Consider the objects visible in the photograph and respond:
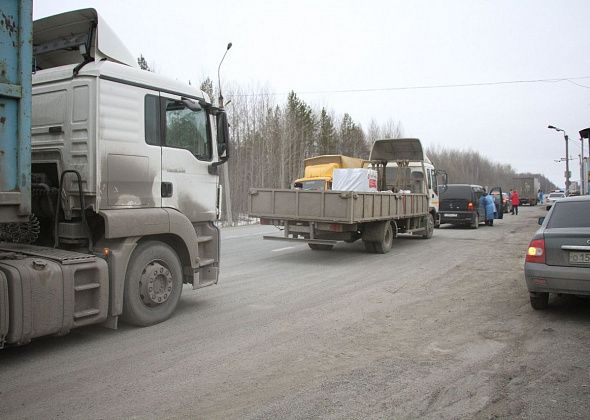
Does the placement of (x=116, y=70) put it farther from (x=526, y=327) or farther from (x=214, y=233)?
(x=526, y=327)

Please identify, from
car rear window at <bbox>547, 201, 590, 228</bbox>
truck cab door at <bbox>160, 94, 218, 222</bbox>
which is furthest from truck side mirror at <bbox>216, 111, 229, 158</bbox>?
car rear window at <bbox>547, 201, 590, 228</bbox>

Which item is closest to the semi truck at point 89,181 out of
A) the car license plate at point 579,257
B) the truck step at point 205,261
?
the truck step at point 205,261

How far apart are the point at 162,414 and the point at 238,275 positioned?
5929 mm

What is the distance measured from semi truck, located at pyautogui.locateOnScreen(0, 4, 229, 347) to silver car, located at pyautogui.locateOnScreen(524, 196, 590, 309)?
4388 mm

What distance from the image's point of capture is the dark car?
2236 cm

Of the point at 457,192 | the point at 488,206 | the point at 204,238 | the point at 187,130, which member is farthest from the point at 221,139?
the point at 488,206

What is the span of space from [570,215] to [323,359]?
4075 mm

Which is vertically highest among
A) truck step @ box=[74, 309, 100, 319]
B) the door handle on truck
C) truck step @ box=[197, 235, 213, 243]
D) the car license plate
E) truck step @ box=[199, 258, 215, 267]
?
the door handle on truck

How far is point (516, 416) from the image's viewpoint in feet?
11.6

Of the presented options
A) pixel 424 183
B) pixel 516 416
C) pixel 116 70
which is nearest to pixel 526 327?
pixel 516 416

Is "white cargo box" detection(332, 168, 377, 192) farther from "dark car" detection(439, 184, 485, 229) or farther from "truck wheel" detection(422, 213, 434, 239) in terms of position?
"dark car" detection(439, 184, 485, 229)

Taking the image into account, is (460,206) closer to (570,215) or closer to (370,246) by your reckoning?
(370,246)

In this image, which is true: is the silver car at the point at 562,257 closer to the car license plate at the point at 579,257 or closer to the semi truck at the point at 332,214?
the car license plate at the point at 579,257

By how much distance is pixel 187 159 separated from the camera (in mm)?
6297
